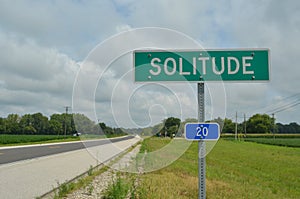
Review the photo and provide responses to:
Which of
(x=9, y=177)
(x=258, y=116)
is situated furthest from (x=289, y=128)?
(x=9, y=177)

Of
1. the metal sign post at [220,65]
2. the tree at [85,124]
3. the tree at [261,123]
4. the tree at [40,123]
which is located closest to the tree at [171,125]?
the metal sign post at [220,65]

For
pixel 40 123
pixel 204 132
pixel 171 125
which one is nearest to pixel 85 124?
pixel 171 125

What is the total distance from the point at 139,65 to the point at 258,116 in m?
124

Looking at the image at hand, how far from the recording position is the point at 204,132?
3.51 m

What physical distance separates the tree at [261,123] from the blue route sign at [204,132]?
397 feet

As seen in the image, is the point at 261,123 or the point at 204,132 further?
the point at 261,123

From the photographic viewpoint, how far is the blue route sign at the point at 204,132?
3500 mm

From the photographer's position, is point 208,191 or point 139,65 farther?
point 208,191

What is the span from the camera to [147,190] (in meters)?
6.94

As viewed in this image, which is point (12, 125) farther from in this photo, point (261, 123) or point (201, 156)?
point (201, 156)

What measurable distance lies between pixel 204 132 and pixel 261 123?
404 ft

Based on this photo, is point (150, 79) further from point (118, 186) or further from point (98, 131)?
point (118, 186)

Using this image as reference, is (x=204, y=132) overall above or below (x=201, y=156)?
above

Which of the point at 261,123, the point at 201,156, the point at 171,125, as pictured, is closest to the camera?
the point at 201,156
